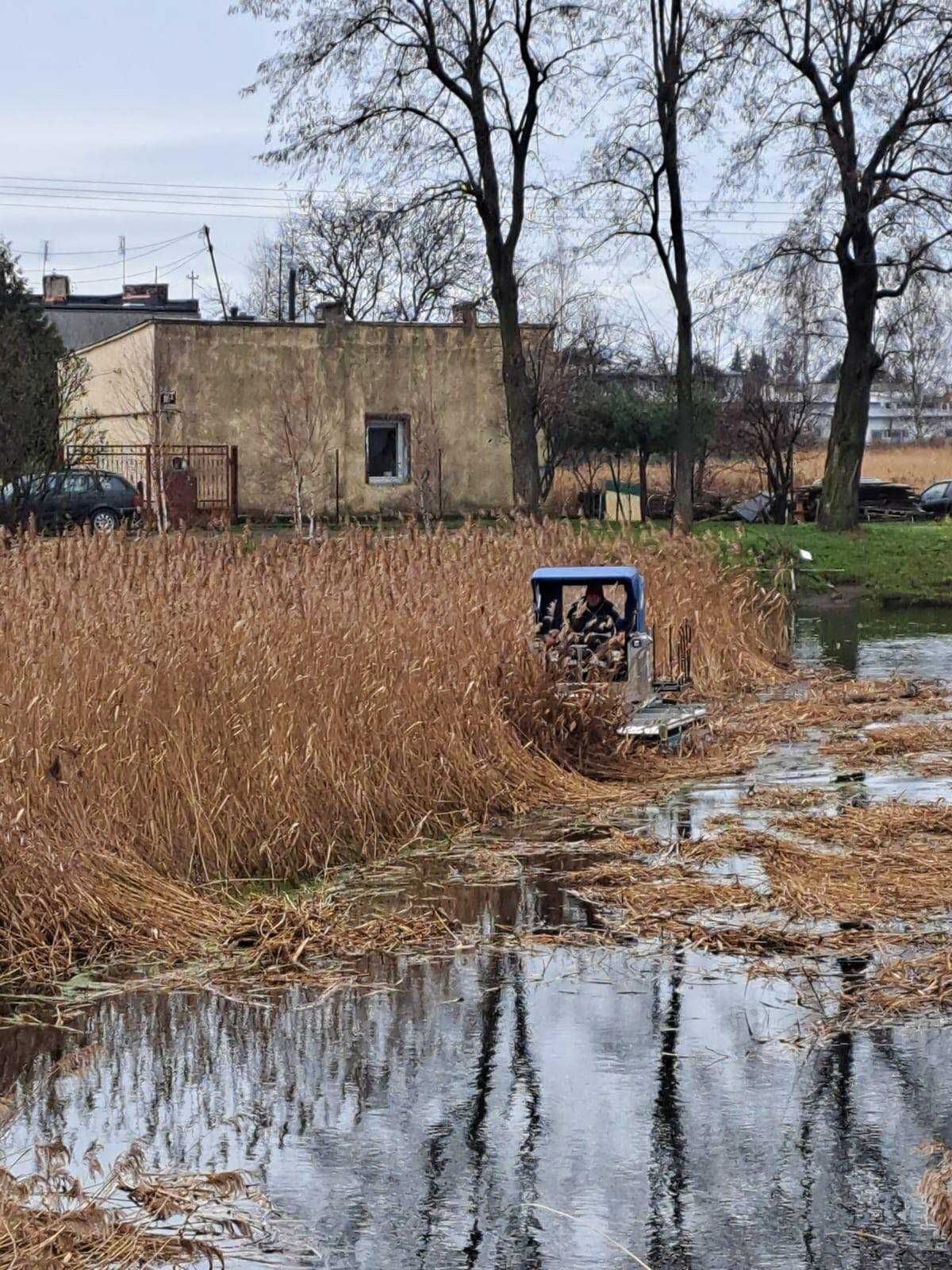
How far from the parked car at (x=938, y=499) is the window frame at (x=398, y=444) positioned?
13989 millimetres

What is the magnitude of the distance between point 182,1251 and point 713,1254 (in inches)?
58.2

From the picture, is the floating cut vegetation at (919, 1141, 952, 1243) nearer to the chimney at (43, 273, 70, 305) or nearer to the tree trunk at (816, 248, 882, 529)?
the tree trunk at (816, 248, 882, 529)

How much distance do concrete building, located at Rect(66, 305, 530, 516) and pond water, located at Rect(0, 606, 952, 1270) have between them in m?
33.4

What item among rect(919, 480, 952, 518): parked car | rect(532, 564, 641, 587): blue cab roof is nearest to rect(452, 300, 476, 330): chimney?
rect(919, 480, 952, 518): parked car

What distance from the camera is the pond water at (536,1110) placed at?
531 cm

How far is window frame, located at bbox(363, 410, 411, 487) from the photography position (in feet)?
142

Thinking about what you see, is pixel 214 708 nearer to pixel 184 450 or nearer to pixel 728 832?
pixel 728 832

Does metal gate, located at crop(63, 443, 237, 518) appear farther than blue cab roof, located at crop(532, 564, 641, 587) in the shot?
Yes

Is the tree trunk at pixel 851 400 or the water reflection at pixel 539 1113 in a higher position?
the tree trunk at pixel 851 400

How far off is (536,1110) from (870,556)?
27822 millimetres

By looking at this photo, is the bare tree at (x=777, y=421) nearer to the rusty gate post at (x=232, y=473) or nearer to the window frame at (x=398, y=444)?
the window frame at (x=398, y=444)

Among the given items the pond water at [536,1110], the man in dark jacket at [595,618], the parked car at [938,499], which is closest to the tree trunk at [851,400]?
the parked car at [938,499]

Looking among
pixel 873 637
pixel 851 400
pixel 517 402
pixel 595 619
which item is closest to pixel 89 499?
pixel 517 402

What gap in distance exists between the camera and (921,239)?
118 ft
